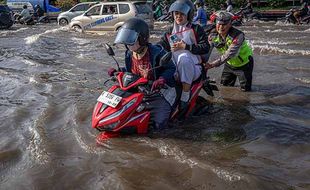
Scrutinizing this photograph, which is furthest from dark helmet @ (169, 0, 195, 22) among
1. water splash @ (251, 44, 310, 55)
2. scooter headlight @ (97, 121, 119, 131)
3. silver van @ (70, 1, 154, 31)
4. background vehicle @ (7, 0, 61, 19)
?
background vehicle @ (7, 0, 61, 19)

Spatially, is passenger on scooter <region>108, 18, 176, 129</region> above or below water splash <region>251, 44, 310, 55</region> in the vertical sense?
above

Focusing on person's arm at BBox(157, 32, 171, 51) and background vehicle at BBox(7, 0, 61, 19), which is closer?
person's arm at BBox(157, 32, 171, 51)

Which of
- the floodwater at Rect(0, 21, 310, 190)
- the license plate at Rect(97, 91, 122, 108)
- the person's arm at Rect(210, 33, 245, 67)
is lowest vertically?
the floodwater at Rect(0, 21, 310, 190)

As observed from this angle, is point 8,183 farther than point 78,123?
No

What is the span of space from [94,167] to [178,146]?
1.05 meters

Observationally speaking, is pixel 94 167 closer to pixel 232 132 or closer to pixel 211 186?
pixel 211 186

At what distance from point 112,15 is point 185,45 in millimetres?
13699

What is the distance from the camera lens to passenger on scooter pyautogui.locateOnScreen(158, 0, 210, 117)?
18.2 feet

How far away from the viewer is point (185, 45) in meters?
5.54

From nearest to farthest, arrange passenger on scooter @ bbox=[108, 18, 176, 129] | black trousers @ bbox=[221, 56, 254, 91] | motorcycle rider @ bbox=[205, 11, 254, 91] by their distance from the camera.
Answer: passenger on scooter @ bbox=[108, 18, 176, 129] → motorcycle rider @ bbox=[205, 11, 254, 91] → black trousers @ bbox=[221, 56, 254, 91]

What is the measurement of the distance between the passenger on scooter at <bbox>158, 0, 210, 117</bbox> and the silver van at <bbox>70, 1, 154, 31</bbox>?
12.9 m

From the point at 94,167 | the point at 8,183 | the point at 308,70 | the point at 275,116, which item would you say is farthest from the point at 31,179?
the point at 308,70

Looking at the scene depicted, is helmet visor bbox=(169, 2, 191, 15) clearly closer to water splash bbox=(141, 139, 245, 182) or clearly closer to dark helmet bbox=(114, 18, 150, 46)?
dark helmet bbox=(114, 18, 150, 46)

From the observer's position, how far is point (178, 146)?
4.98 m
